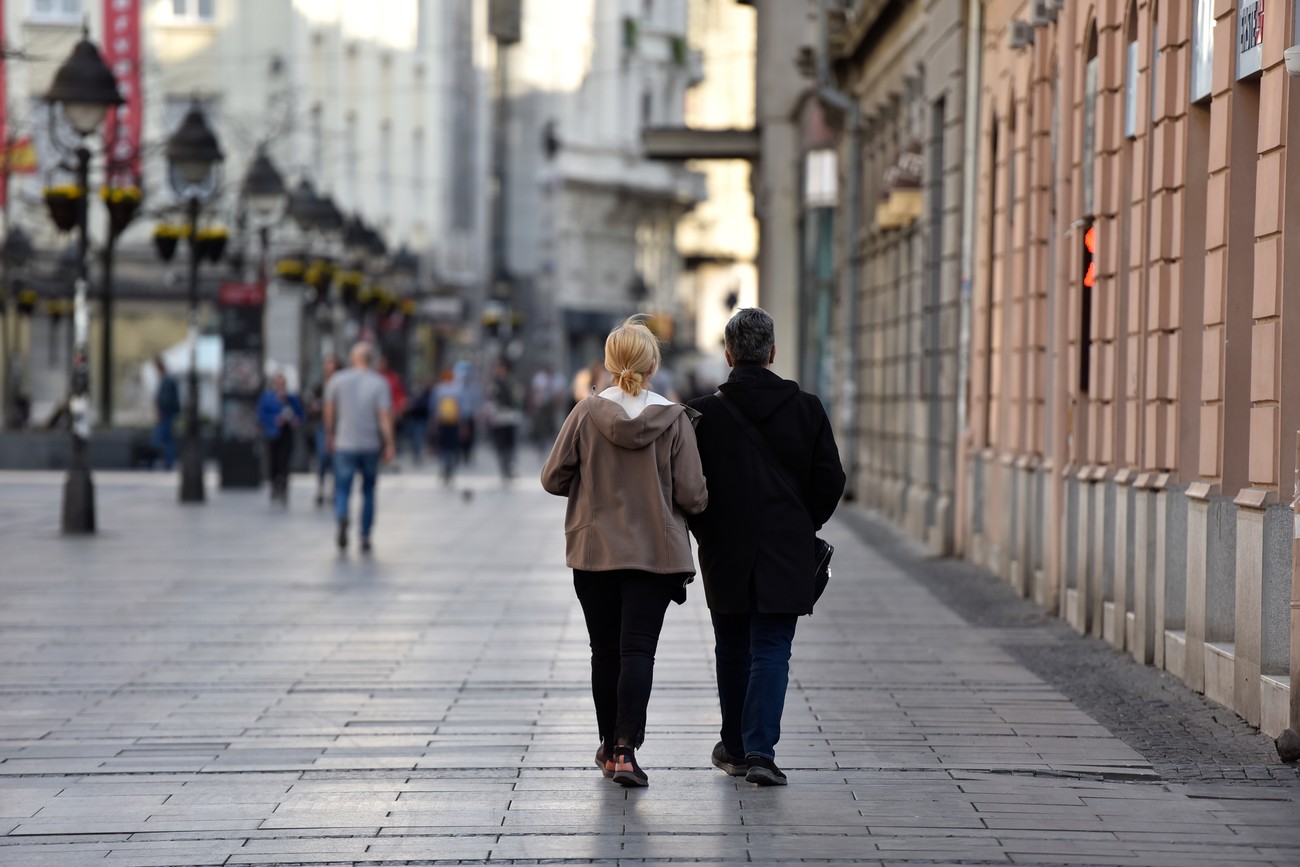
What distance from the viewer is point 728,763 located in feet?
29.3

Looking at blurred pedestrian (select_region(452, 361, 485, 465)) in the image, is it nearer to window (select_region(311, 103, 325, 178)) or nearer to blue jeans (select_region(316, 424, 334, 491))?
blue jeans (select_region(316, 424, 334, 491))

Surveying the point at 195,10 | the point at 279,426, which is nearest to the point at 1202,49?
the point at 279,426

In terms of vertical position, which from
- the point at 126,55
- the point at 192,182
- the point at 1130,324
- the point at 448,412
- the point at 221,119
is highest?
the point at 126,55

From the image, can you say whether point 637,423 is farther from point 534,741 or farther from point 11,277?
point 11,277

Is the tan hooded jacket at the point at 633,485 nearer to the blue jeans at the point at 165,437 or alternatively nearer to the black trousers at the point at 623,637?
the black trousers at the point at 623,637

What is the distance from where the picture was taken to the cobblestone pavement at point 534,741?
7707mm

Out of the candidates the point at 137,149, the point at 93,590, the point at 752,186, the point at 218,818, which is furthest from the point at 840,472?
the point at 752,186

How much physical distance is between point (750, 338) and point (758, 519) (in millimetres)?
650

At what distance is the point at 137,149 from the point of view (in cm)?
4072

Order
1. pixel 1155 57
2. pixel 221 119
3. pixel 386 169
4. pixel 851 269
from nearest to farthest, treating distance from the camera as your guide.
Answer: pixel 1155 57
pixel 851 269
pixel 221 119
pixel 386 169

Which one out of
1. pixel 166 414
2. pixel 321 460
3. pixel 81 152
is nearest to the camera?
pixel 81 152

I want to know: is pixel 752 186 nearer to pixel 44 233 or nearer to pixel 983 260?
pixel 44 233

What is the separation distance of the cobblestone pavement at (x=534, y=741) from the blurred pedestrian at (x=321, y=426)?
9.70 meters

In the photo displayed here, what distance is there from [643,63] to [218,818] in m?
79.9
